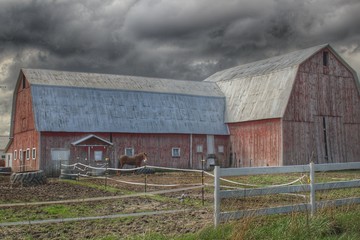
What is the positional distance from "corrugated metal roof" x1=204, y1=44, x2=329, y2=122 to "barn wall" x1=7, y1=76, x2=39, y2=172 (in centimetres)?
1704

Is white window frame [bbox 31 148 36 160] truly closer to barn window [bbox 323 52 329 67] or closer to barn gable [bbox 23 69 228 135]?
barn gable [bbox 23 69 228 135]

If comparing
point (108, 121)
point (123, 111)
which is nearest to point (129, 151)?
point (108, 121)

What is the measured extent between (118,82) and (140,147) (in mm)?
6633

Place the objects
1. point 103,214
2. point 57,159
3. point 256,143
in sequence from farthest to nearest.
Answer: point 256,143
point 57,159
point 103,214

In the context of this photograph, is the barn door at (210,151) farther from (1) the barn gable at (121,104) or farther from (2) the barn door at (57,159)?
(2) the barn door at (57,159)

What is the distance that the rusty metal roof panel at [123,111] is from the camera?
38.3 metres

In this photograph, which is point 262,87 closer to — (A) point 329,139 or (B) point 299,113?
(B) point 299,113

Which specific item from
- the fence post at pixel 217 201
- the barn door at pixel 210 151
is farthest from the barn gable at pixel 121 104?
the fence post at pixel 217 201

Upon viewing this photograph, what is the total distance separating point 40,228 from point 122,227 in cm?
190

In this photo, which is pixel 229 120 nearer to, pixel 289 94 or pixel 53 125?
pixel 289 94

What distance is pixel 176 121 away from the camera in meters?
43.1

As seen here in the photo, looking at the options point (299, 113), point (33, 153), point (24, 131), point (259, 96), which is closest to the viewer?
point (33, 153)

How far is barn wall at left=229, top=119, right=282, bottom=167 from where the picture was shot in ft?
129

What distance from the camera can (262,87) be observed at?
42719mm
